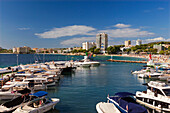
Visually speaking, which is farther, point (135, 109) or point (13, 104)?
point (13, 104)

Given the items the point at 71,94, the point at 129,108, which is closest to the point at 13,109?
the point at 71,94

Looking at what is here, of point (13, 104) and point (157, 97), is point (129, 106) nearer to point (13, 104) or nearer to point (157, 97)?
point (157, 97)

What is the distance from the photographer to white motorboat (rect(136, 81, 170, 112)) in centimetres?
2036

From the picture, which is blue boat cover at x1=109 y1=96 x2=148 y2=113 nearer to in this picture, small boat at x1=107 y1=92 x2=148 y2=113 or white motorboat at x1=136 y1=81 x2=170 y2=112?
small boat at x1=107 y1=92 x2=148 y2=113

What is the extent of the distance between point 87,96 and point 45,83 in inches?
456

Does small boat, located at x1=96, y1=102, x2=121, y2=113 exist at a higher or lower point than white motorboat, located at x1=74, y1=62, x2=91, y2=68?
lower

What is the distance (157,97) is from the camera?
2152 cm

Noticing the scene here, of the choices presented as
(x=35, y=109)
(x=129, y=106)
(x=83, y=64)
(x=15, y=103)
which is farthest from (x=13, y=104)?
(x=83, y=64)

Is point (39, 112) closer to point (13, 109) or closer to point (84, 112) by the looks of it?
point (13, 109)

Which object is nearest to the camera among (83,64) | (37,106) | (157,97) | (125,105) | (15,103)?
(125,105)

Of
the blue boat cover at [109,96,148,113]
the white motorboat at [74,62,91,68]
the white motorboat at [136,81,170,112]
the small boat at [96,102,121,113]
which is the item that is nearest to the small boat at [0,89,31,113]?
the small boat at [96,102,121,113]

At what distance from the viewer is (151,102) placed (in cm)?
2184

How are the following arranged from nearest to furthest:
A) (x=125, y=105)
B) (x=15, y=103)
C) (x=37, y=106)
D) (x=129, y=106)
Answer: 1. (x=129, y=106)
2. (x=125, y=105)
3. (x=37, y=106)
4. (x=15, y=103)

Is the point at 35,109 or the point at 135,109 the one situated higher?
the point at 135,109
